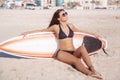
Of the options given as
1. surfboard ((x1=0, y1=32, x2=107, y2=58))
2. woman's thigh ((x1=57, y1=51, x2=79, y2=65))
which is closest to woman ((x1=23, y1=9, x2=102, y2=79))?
woman's thigh ((x1=57, y1=51, x2=79, y2=65))

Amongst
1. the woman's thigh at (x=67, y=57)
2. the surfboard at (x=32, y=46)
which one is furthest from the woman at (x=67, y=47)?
the surfboard at (x=32, y=46)

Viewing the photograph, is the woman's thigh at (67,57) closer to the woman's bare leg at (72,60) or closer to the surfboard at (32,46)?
the woman's bare leg at (72,60)

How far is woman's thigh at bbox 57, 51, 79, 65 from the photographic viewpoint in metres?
6.28

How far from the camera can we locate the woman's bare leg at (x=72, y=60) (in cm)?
610

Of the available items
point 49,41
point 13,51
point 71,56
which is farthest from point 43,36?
point 71,56

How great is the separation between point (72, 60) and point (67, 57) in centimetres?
14

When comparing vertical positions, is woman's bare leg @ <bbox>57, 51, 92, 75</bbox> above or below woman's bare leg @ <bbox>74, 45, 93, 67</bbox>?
below

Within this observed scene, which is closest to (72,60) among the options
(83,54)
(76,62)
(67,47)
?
(76,62)

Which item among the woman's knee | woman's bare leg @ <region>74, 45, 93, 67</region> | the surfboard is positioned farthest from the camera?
the surfboard

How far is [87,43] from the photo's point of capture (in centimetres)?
773

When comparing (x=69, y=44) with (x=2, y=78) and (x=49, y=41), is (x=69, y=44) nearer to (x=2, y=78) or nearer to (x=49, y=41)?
(x=49, y=41)

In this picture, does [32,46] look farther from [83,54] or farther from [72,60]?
[83,54]

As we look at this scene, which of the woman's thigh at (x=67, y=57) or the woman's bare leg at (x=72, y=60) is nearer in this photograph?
the woman's bare leg at (x=72, y=60)

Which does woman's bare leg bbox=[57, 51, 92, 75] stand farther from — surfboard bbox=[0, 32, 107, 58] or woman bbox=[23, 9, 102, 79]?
surfboard bbox=[0, 32, 107, 58]
